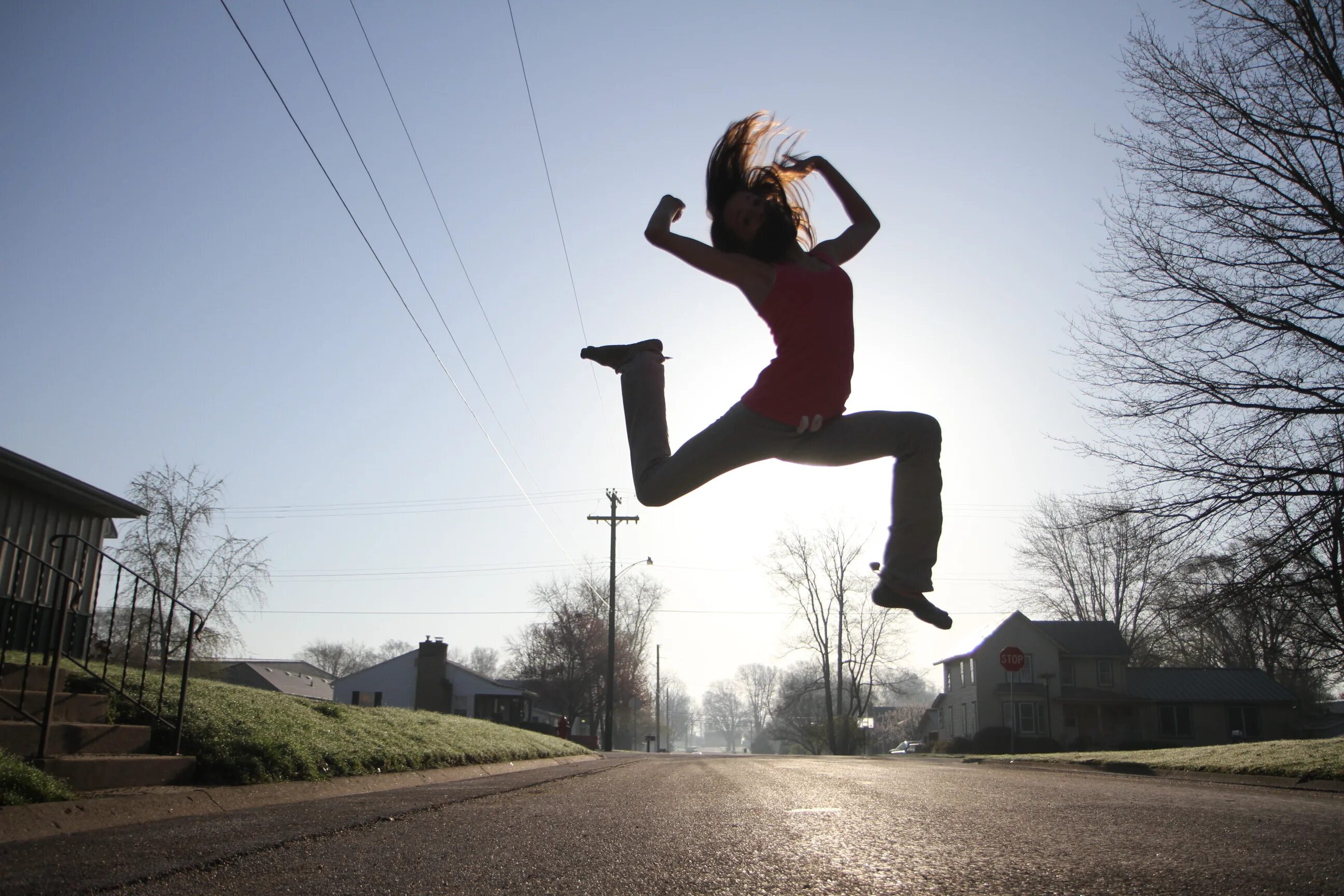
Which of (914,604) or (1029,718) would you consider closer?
(914,604)

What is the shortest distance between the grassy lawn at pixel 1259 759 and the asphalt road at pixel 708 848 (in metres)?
5.54

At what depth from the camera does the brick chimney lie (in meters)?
53.8

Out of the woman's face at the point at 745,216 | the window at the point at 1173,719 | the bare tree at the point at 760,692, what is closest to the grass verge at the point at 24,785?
the woman's face at the point at 745,216

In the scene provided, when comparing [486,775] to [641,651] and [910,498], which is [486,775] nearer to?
[910,498]

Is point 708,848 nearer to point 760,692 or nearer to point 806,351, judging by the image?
point 806,351

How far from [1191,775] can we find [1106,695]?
35473 millimetres

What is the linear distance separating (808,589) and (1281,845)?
38499mm

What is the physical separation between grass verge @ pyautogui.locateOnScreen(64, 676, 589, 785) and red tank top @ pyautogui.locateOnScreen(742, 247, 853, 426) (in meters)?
6.18

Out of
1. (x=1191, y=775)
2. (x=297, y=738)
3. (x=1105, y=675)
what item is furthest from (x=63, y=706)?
(x=1105, y=675)

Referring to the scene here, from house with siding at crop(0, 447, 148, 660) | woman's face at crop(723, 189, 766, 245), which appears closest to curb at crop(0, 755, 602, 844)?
woman's face at crop(723, 189, 766, 245)

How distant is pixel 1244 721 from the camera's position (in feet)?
153

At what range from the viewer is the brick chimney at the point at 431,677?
177 ft

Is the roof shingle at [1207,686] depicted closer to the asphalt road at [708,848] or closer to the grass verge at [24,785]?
the asphalt road at [708,848]

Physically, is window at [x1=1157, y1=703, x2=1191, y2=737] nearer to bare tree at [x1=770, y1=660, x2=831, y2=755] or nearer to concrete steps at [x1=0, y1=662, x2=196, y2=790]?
bare tree at [x1=770, y1=660, x2=831, y2=755]
